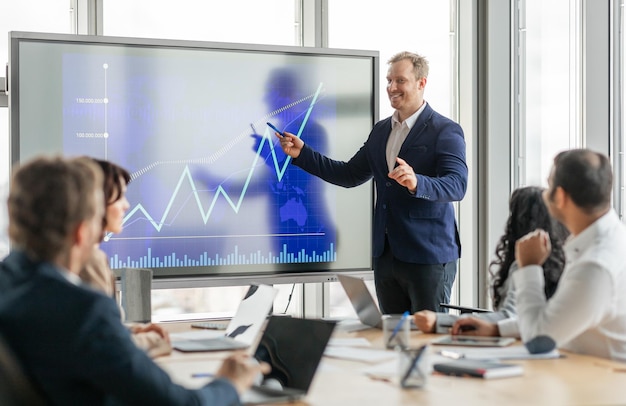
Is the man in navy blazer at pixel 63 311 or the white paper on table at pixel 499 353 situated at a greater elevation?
the man in navy blazer at pixel 63 311

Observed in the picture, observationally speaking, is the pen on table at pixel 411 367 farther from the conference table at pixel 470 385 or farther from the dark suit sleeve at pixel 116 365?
the dark suit sleeve at pixel 116 365

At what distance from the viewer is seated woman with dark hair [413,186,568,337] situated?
9.40ft

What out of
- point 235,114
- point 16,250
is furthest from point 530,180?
point 16,250

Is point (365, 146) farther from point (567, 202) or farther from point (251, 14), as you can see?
point (567, 202)

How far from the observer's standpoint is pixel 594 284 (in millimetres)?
2355

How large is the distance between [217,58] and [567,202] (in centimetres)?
266

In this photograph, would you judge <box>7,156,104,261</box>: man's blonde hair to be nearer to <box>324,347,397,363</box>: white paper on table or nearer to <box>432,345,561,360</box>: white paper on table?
<box>324,347,397,363</box>: white paper on table

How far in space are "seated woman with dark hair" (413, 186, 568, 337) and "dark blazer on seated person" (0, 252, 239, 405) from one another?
1567mm

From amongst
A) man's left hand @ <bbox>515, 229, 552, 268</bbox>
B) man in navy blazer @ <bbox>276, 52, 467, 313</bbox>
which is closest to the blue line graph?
man in navy blazer @ <bbox>276, 52, 467, 313</bbox>

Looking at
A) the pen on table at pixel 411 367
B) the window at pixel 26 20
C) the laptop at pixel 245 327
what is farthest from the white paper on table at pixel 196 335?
the window at pixel 26 20

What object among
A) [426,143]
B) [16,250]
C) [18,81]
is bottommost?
[16,250]

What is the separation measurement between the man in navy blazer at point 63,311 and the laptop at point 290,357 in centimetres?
43

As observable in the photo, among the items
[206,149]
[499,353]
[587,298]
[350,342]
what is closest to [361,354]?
[350,342]

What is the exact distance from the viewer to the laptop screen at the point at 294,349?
2074 millimetres
